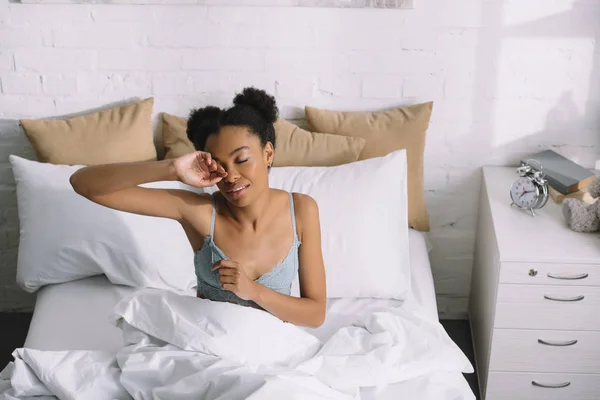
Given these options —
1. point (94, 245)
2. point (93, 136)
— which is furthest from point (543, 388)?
point (93, 136)

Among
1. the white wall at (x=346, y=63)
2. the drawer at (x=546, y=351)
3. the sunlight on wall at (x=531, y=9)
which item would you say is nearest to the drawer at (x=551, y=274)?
the drawer at (x=546, y=351)

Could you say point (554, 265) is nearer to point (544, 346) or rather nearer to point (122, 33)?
point (544, 346)

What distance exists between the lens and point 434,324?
215cm

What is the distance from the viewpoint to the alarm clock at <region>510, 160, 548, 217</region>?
253 cm

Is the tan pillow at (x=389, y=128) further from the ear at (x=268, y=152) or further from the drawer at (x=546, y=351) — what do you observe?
the ear at (x=268, y=152)

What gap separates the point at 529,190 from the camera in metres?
2.54

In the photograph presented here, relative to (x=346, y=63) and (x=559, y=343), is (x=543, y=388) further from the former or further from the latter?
(x=346, y=63)

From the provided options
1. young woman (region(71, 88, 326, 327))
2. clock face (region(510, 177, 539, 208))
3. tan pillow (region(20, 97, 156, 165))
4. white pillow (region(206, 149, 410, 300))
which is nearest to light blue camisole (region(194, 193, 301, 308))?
young woman (region(71, 88, 326, 327))

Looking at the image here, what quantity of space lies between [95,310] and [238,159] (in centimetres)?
82

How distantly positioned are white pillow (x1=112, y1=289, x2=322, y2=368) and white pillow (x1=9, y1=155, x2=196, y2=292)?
1.53ft

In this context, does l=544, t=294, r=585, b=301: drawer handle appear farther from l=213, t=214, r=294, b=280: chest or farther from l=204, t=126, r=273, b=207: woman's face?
l=204, t=126, r=273, b=207: woman's face

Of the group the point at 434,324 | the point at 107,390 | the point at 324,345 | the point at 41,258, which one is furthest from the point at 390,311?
the point at 41,258

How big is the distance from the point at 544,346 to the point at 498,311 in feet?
0.63

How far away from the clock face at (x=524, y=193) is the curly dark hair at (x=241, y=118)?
0.97m
